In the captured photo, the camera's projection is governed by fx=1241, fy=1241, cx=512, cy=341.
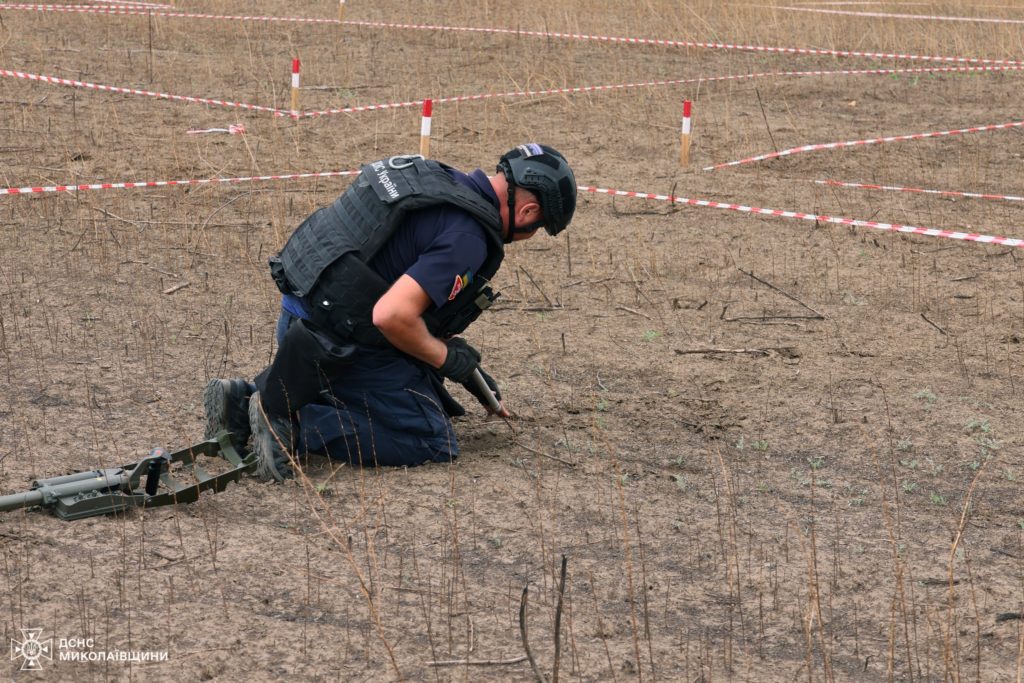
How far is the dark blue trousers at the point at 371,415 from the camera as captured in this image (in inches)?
209

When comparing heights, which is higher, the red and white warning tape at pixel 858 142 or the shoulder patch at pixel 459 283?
the red and white warning tape at pixel 858 142

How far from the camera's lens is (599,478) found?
17.6ft

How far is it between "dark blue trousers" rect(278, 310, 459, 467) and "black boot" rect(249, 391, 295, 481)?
0.09 metres

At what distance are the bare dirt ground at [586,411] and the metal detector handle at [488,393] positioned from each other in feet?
0.61

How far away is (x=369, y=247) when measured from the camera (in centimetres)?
514

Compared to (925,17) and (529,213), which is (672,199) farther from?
(925,17)

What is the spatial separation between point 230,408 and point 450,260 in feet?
3.91

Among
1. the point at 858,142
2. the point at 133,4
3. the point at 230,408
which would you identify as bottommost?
the point at 230,408

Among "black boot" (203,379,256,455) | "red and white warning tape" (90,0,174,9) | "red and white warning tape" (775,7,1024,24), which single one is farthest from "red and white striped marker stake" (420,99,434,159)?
"red and white warning tape" (775,7,1024,24)

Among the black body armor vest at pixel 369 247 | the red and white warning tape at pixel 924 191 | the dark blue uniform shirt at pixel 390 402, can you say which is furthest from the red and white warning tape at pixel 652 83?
the dark blue uniform shirt at pixel 390 402

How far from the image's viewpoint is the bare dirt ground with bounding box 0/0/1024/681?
4.02 meters

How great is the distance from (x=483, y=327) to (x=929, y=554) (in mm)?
3295

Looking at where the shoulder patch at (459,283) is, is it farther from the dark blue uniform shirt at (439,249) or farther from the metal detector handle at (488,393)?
the metal detector handle at (488,393)

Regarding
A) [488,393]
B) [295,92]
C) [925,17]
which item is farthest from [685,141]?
[925,17]
